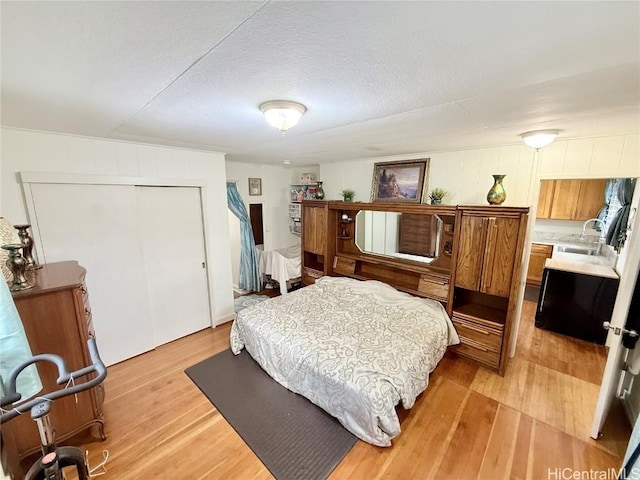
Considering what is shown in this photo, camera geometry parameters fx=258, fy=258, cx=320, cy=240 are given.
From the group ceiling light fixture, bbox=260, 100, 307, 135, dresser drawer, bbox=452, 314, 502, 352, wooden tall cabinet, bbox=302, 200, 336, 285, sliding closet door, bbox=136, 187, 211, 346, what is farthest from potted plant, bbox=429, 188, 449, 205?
sliding closet door, bbox=136, 187, 211, 346

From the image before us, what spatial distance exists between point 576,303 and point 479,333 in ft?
5.44

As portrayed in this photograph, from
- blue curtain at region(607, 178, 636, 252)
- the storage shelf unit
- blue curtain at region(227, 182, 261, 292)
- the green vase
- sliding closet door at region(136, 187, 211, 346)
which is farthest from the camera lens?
the storage shelf unit

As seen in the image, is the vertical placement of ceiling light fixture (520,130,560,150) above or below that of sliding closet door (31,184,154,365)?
above

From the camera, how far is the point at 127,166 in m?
2.64

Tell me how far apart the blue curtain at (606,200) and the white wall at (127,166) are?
219 inches

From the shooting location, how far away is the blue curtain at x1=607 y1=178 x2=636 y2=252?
10.2ft

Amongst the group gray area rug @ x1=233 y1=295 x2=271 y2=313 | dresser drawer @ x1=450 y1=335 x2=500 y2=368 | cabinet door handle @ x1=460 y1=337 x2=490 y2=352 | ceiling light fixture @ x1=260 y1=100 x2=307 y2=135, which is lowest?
gray area rug @ x1=233 y1=295 x2=271 y2=313

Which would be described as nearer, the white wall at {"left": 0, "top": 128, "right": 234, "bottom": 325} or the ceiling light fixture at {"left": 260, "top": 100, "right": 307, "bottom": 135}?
the ceiling light fixture at {"left": 260, "top": 100, "right": 307, "bottom": 135}

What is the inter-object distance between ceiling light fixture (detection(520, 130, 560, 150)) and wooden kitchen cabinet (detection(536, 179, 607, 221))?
274 cm

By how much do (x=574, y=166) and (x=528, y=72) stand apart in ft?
6.27

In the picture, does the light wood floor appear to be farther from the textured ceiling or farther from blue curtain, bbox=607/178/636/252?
the textured ceiling

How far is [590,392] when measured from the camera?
2.31 metres

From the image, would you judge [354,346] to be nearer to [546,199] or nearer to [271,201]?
A: [271,201]

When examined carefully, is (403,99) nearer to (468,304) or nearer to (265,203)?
(468,304)
